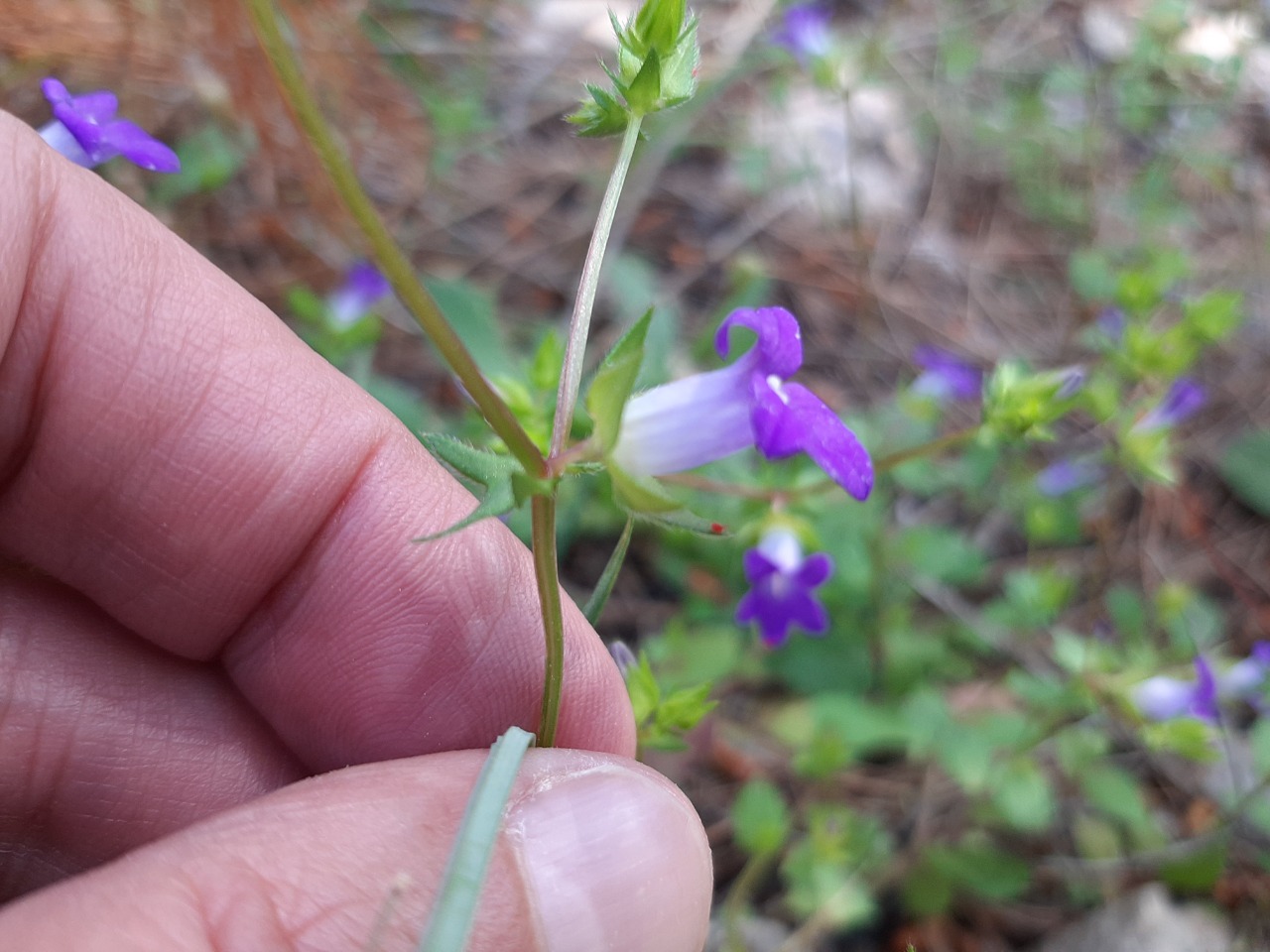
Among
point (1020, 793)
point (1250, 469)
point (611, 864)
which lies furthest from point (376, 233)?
point (1250, 469)

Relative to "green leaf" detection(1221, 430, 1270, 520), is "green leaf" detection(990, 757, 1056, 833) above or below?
above

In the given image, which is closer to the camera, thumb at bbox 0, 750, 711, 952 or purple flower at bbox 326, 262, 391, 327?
thumb at bbox 0, 750, 711, 952

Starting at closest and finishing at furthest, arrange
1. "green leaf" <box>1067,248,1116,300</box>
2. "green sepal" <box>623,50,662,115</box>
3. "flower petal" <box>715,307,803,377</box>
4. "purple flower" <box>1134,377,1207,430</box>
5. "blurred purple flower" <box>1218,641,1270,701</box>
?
"green sepal" <box>623,50,662,115</box>
"flower petal" <box>715,307,803,377</box>
"purple flower" <box>1134,377,1207,430</box>
"blurred purple flower" <box>1218,641,1270,701</box>
"green leaf" <box>1067,248,1116,300</box>

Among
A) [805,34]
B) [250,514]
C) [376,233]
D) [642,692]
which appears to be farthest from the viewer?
[805,34]

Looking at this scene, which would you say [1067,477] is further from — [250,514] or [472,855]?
[472,855]

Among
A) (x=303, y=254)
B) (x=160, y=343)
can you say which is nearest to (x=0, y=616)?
(x=160, y=343)

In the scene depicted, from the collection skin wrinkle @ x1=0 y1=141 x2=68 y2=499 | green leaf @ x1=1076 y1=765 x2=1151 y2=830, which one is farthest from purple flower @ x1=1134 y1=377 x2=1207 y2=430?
skin wrinkle @ x1=0 y1=141 x2=68 y2=499

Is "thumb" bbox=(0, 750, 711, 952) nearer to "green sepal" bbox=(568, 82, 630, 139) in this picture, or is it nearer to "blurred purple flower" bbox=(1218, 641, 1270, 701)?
"green sepal" bbox=(568, 82, 630, 139)

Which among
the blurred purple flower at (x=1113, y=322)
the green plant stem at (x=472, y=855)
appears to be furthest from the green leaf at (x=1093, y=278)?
the green plant stem at (x=472, y=855)
